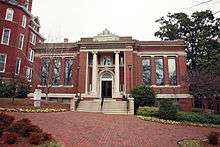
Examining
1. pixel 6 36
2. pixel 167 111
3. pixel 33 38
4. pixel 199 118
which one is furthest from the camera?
pixel 33 38

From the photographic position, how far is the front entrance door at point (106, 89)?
32684 millimetres

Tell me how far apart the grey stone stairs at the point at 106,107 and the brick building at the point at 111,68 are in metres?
Result: 2.73

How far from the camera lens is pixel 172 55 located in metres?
32.7

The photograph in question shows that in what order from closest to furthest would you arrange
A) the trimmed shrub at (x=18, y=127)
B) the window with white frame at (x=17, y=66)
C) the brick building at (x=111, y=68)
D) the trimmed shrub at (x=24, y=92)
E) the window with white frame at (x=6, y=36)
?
the trimmed shrub at (x=18, y=127) < the brick building at (x=111, y=68) < the trimmed shrub at (x=24, y=92) < the window with white frame at (x=6, y=36) < the window with white frame at (x=17, y=66)

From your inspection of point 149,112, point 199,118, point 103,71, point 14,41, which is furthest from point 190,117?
point 14,41

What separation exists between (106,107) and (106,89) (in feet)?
22.1

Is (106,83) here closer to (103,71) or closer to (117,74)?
(103,71)

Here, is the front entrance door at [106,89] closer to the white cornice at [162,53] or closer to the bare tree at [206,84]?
the white cornice at [162,53]

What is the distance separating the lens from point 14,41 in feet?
116

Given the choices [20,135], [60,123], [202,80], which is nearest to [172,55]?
[202,80]

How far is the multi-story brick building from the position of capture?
111 feet

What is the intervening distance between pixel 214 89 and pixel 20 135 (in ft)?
69.1

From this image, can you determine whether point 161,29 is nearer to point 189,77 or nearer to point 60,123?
point 189,77

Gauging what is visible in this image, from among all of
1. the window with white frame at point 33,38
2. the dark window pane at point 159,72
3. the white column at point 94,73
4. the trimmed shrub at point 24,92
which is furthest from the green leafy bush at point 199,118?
the window with white frame at point 33,38
